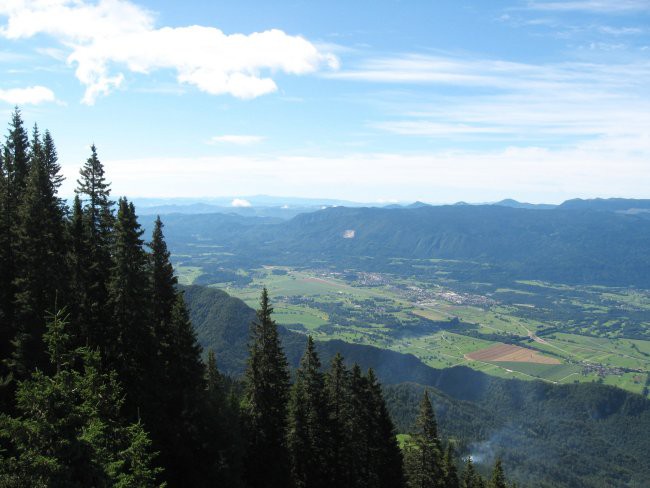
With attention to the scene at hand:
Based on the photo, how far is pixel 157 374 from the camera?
32.3 metres

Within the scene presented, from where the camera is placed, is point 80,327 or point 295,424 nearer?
point 80,327

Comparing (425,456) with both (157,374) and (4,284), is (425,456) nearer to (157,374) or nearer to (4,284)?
(157,374)

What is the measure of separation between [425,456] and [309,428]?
1388 centimetres

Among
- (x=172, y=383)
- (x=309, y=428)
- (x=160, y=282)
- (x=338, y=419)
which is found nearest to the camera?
(x=172, y=383)

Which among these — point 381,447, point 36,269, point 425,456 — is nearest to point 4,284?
point 36,269

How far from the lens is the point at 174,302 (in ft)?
121

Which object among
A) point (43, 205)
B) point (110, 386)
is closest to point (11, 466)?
point (110, 386)

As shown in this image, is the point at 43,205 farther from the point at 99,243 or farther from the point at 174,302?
the point at 174,302

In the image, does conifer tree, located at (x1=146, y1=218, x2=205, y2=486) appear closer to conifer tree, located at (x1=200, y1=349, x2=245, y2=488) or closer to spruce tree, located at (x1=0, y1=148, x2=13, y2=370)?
conifer tree, located at (x1=200, y1=349, x2=245, y2=488)

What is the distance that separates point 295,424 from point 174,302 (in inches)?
516

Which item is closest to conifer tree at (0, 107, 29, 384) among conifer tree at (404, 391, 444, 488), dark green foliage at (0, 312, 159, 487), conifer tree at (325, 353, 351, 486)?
dark green foliage at (0, 312, 159, 487)

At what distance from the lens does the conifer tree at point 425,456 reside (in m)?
46.0

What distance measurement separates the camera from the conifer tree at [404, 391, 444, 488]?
45991mm

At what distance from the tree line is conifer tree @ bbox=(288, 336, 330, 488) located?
87mm
